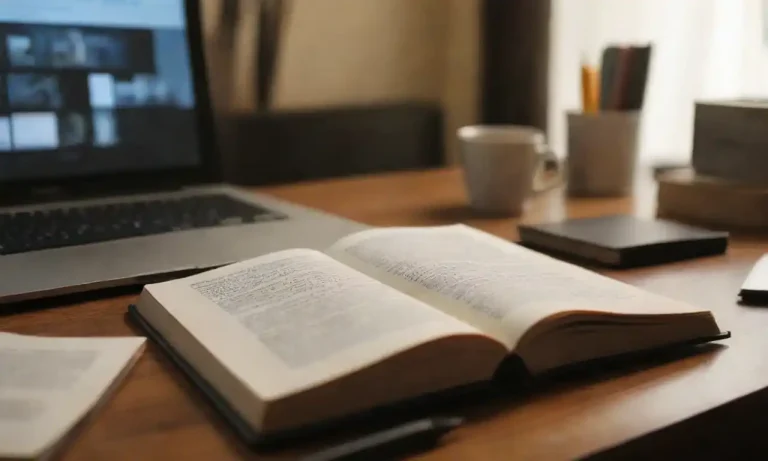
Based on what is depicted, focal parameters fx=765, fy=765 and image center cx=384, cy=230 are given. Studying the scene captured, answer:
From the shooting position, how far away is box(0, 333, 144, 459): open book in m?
Answer: 0.37

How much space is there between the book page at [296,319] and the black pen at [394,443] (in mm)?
40

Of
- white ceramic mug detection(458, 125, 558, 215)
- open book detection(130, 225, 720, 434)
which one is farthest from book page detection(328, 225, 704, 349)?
white ceramic mug detection(458, 125, 558, 215)

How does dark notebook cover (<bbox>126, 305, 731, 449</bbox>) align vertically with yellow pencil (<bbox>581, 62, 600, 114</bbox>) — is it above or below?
below

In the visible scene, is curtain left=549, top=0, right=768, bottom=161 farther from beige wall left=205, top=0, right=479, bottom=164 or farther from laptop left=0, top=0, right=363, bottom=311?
laptop left=0, top=0, right=363, bottom=311

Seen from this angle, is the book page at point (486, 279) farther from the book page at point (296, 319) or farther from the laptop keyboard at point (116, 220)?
the laptop keyboard at point (116, 220)

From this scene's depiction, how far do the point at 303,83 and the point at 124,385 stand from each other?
1422mm

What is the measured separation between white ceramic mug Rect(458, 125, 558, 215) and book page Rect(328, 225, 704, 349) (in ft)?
0.77

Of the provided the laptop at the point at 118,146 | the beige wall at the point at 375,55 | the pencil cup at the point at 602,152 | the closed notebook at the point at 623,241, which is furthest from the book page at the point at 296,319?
the beige wall at the point at 375,55

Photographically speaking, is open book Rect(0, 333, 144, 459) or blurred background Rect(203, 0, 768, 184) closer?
open book Rect(0, 333, 144, 459)

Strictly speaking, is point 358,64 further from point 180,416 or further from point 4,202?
point 180,416

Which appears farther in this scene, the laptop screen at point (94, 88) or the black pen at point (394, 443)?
the laptop screen at point (94, 88)

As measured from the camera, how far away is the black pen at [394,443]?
1.16 ft

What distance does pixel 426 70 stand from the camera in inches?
79.5

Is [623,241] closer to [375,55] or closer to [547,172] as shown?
[547,172]
